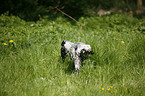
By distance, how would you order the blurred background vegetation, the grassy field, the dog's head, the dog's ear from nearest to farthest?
the grassy field → the dog's head → the dog's ear → the blurred background vegetation

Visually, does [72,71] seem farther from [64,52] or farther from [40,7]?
[40,7]

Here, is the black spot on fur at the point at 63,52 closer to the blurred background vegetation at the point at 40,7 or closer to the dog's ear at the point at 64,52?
the dog's ear at the point at 64,52

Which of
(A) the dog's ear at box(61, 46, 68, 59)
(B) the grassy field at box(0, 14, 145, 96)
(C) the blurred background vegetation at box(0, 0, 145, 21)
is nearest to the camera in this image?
(B) the grassy field at box(0, 14, 145, 96)

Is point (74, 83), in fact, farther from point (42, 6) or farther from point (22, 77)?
point (42, 6)

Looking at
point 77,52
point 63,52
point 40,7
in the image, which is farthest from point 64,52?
point 40,7

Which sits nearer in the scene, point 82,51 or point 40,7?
point 82,51

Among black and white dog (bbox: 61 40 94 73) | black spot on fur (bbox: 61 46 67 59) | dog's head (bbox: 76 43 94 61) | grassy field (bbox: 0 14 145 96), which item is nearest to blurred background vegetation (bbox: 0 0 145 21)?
grassy field (bbox: 0 14 145 96)

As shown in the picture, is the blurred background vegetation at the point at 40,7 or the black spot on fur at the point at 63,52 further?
the blurred background vegetation at the point at 40,7

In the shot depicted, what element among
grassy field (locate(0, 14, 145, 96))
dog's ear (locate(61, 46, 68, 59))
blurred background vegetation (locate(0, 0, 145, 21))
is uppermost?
blurred background vegetation (locate(0, 0, 145, 21))

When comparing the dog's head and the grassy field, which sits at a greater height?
the dog's head

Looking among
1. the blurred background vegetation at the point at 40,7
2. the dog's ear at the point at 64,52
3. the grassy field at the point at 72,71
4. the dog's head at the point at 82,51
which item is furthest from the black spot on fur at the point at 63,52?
the blurred background vegetation at the point at 40,7

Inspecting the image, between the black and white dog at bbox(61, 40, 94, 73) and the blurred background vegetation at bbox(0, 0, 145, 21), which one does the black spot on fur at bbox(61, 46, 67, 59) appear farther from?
the blurred background vegetation at bbox(0, 0, 145, 21)

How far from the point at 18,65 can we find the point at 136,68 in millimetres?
2592

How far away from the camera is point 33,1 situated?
243 inches
